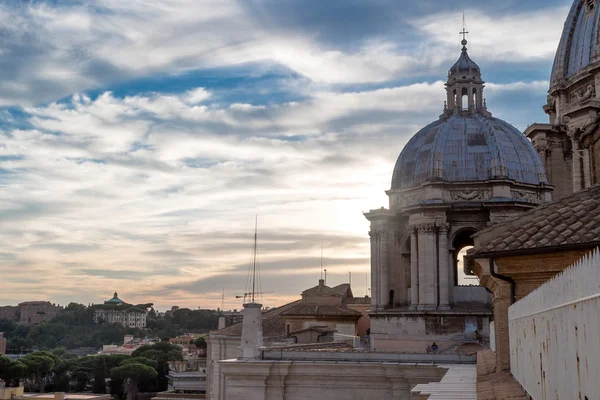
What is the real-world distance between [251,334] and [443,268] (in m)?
10.0

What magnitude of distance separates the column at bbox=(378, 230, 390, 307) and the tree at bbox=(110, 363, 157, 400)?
56.6m

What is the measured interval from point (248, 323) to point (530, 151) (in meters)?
15.5

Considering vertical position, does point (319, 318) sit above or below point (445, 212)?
below

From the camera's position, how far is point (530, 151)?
3706 cm

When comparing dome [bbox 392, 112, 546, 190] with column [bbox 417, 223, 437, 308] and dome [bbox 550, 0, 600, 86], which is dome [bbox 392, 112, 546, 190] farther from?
dome [bbox 550, 0, 600, 86]

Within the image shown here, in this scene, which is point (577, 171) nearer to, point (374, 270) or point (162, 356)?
point (374, 270)

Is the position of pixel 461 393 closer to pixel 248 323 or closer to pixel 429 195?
pixel 248 323

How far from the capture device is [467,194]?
3569 cm

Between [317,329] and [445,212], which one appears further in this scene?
[317,329]

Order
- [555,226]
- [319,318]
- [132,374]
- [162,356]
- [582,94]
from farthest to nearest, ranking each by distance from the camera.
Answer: [162,356], [132,374], [319,318], [582,94], [555,226]

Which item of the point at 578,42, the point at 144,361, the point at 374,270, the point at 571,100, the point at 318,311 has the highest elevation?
the point at 578,42

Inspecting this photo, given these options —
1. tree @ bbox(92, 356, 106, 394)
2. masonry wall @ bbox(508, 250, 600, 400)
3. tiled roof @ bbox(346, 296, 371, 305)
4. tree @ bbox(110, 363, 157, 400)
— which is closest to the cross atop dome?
tiled roof @ bbox(346, 296, 371, 305)

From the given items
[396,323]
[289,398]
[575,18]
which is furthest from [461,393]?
[575,18]

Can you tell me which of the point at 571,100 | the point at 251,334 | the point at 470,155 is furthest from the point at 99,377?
the point at 571,100
